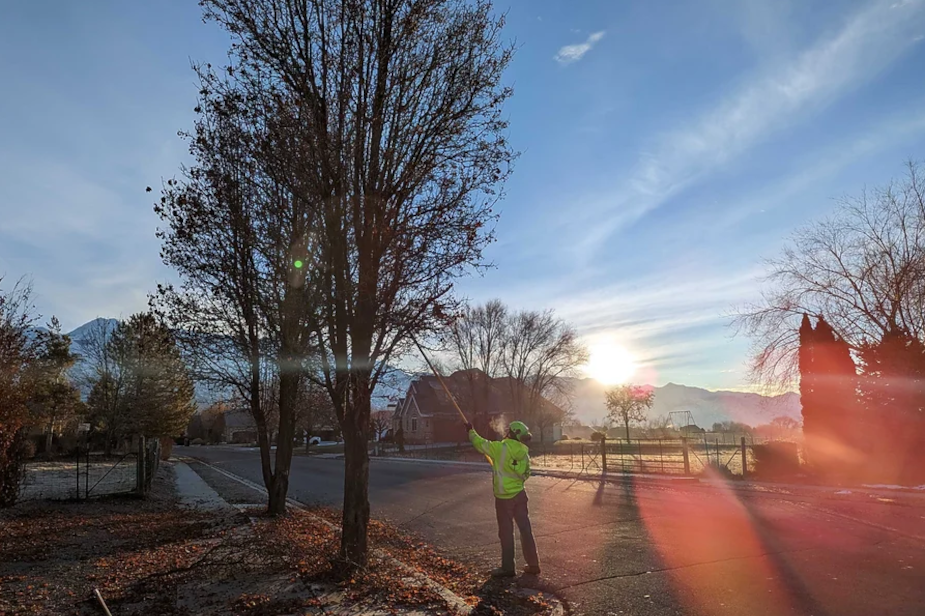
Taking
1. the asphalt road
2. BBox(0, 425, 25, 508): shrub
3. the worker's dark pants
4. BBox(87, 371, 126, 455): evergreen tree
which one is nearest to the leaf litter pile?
the worker's dark pants

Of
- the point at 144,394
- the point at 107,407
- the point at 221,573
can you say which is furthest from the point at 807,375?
the point at 107,407

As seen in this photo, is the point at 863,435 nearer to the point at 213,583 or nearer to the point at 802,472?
the point at 802,472

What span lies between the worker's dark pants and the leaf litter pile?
0.47 metres

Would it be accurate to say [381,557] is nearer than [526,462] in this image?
No

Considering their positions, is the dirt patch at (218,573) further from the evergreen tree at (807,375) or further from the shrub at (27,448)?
the evergreen tree at (807,375)

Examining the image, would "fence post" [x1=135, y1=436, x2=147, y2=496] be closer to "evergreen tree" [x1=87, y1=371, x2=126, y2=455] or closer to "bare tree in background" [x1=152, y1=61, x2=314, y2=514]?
"bare tree in background" [x1=152, y1=61, x2=314, y2=514]

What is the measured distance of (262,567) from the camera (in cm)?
739

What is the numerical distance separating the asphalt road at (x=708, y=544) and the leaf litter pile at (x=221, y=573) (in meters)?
1.05

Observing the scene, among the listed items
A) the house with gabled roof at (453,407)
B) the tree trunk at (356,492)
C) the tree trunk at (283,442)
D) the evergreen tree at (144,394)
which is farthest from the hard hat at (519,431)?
the house with gabled roof at (453,407)

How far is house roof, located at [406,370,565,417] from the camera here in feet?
154

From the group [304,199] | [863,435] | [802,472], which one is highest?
[304,199]

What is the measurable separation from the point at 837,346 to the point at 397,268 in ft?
63.3

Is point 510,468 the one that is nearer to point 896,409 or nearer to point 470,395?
point 896,409

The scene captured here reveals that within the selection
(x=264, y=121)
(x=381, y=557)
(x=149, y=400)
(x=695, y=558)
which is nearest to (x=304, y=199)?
(x=264, y=121)
